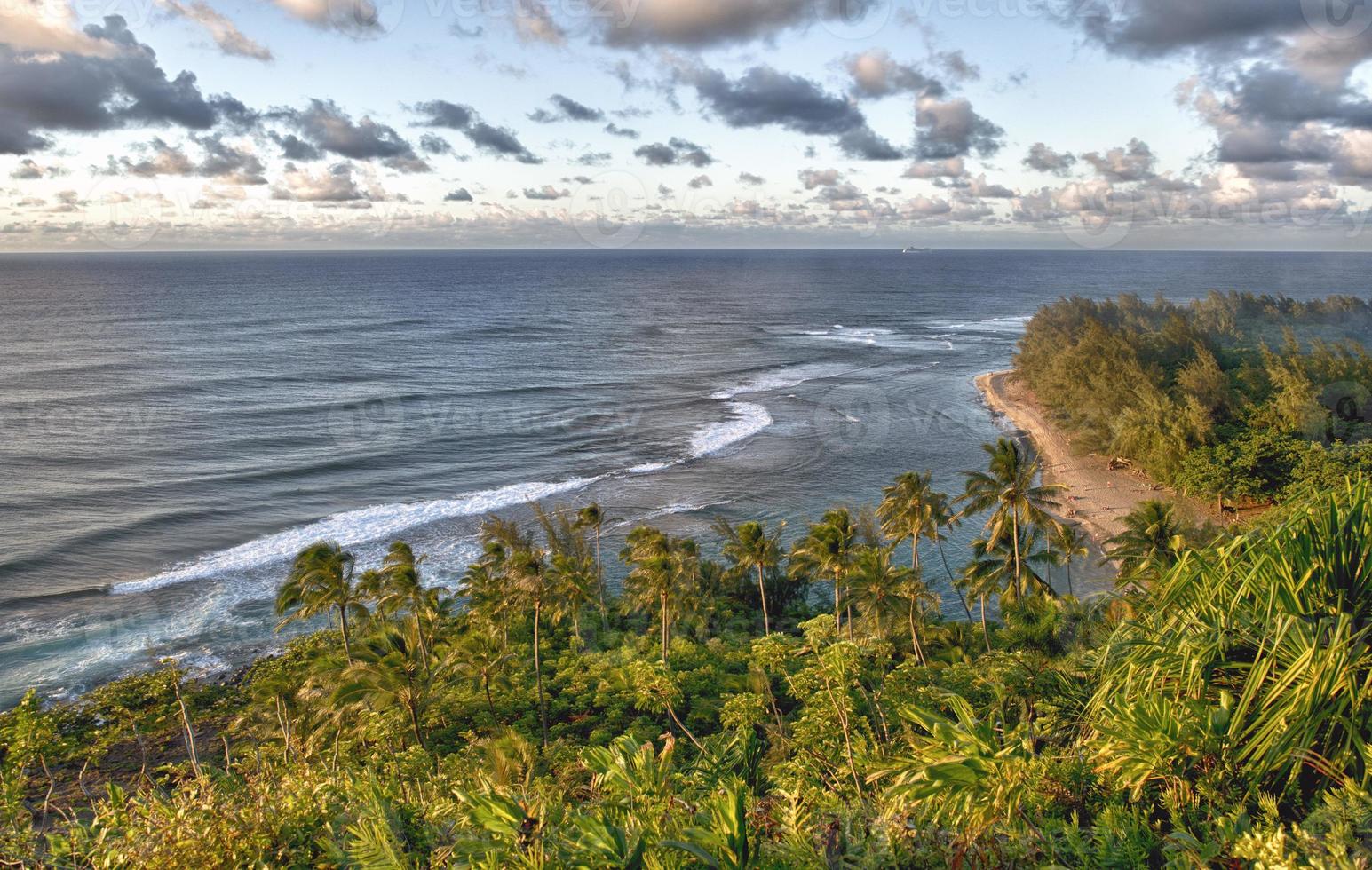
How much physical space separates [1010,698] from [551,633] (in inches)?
972

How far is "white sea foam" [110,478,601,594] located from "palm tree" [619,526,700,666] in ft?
56.9

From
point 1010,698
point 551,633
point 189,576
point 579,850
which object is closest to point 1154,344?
point 551,633

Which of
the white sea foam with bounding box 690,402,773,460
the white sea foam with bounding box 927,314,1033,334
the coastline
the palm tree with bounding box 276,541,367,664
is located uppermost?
the palm tree with bounding box 276,541,367,664

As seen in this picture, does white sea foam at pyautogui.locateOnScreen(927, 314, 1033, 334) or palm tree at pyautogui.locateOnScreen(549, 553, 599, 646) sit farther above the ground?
palm tree at pyautogui.locateOnScreen(549, 553, 599, 646)

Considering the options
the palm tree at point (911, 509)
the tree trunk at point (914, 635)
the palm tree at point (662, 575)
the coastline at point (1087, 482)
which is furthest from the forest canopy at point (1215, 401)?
the palm tree at point (662, 575)

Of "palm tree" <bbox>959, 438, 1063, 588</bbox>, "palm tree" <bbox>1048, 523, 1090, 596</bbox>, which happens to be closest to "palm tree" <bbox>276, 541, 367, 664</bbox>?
"palm tree" <bbox>959, 438, 1063, 588</bbox>

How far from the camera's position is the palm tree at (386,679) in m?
20.2

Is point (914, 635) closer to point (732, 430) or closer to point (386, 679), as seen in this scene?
point (386, 679)

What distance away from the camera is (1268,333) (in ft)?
295

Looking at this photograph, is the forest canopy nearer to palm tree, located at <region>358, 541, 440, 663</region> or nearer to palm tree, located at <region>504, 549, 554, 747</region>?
palm tree, located at <region>504, 549, 554, 747</region>

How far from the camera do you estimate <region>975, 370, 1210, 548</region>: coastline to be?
4758 centimetres

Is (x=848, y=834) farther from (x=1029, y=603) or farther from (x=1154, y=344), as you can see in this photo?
(x=1154, y=344)

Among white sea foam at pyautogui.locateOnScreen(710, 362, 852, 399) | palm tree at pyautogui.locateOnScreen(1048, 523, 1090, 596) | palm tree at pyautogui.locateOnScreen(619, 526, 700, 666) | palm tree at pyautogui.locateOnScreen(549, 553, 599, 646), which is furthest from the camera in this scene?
white sea foam at pyautogui.locateOnScreen(710, 362, 852, 399)

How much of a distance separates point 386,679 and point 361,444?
153ft
